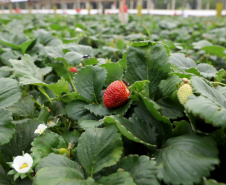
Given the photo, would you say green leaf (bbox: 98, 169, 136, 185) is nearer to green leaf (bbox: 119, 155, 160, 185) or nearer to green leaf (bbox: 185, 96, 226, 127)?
green leaf (bbox: 119, 155, 160, 185)

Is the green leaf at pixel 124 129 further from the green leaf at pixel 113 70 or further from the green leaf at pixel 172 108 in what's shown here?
the green leaf at pixel 113 70

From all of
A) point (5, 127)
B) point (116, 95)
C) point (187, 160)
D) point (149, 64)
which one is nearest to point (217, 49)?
point (149, 64)

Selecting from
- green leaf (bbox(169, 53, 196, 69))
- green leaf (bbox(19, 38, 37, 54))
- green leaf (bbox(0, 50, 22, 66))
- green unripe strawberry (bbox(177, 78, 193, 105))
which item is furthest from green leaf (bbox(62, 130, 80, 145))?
green leaf (bbox(19, 38, 37, 54))

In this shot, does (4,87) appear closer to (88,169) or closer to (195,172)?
(88,169)

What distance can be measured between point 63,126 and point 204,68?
592 mm

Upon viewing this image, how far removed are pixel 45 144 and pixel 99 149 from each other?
197 millimetres

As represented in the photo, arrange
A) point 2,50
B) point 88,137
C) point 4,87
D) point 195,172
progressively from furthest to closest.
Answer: point 2,50 → point 4,87 → point 88,137 → point 195,172

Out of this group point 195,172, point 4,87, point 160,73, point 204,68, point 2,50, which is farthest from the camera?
point 2,50

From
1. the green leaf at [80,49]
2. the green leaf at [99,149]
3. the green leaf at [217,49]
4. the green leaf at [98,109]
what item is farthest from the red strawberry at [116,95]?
the green leaf at [217,49]

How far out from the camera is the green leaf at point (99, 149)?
560mm

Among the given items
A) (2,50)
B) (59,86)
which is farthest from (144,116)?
(2,50)

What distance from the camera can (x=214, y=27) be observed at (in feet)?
11.6

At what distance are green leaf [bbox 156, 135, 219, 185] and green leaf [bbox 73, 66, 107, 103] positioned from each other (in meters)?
0.31

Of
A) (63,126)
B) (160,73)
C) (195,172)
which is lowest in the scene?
(63,126)
